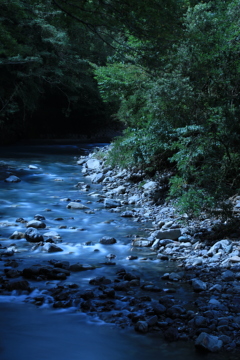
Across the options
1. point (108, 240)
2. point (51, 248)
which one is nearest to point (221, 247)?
point (108, 240)

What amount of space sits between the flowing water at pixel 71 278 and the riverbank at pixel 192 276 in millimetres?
156

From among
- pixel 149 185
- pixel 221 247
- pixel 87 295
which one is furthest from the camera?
pixel 149 185

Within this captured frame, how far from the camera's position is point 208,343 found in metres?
3.30

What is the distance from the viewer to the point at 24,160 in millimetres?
17953

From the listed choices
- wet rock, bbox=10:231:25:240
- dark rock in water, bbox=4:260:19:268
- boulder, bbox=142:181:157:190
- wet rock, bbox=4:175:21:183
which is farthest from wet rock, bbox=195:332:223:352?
wet rock, bbox=4:175:21:183

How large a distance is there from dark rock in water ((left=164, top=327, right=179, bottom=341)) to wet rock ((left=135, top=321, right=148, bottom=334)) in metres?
0.19

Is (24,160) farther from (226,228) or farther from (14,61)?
(226,228)

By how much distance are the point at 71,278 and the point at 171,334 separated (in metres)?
1.72

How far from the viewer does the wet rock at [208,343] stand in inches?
129

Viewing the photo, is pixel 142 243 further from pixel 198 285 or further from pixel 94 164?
pixel 94 164

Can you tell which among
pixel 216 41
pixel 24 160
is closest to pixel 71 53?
pixel 24 160

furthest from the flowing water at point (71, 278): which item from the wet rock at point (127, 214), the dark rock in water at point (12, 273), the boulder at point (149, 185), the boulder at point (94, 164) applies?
the boulder at point (94, 164)

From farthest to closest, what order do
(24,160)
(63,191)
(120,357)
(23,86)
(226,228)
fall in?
(23,86)
(24,160)
(63,191)
(226,228)
(120,357)

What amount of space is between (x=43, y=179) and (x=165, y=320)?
32.8ft
